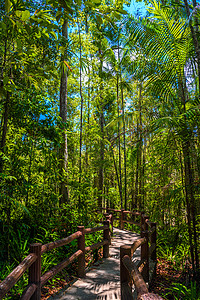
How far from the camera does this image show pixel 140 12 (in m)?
7.09

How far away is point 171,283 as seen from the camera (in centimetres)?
344

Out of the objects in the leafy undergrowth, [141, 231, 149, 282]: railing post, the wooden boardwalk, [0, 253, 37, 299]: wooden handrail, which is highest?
[0, 253, 37, 299]: wooden handrail

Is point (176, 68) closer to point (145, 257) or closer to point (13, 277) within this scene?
point (145, 257)

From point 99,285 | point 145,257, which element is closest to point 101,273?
point 99,285

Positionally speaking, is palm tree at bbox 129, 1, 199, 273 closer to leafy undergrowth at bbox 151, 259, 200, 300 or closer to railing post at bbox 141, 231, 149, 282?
leafy undergrowth at bbox 151, 259, 200, 300

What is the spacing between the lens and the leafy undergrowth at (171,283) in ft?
10.2

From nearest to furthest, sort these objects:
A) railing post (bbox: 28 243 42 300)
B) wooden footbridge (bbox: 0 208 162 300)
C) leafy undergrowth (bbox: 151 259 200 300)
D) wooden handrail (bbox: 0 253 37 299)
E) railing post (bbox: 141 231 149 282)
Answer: wooden handrail (bbox: 0 253 37 299) → wooden footbridge (bbox: 0 208 162 300) → railing post (bbox: 28 243 42 300) → leafy undergrowth (bbox: 151 259 200 300) → railing post (bbox: 141 231 149 282)

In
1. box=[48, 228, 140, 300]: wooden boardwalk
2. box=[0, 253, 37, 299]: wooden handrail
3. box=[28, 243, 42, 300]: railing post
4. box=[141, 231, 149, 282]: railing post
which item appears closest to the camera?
box=[0, 253, 37, 299]: wooden handrail

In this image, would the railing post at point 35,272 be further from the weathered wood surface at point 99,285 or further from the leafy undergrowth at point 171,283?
the leafy undergrowth at point 171,283

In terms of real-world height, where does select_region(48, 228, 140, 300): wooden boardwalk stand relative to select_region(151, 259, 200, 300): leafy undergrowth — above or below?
above

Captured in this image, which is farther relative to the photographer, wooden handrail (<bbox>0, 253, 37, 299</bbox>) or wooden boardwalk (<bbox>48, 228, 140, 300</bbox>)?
wooden boardwalk (<bbox>48, 228, 140, 300</bbox>)

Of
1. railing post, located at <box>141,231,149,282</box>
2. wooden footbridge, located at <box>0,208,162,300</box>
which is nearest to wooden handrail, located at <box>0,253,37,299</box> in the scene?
wooden footbridge, located at <box>0,208,162,300</box>

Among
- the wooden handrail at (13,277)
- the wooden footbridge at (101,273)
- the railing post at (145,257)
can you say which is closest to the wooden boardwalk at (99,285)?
the wooden footbridge at (101,273)

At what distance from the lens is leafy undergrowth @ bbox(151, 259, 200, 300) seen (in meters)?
3.10
